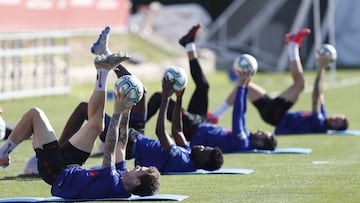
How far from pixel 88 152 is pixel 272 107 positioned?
7.38 metres

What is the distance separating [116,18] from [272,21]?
6.67m

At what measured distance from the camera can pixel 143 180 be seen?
10594mm

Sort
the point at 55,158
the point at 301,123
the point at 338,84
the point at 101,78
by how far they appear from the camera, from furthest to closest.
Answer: the point at 338,84, the point at 301,123, the point at 55,158, the point at 101,78

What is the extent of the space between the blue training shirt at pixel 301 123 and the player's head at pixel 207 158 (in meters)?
5.91

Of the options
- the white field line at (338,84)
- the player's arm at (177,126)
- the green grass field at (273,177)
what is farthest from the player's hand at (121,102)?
the white field line at (338,84)

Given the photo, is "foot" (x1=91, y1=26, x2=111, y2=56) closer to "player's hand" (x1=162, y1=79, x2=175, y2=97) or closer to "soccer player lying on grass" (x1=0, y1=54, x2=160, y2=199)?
"soccer player lying on grass" (x1=0, y1=54, x2=160, y2=199)

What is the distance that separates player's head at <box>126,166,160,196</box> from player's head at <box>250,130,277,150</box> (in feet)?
16.0

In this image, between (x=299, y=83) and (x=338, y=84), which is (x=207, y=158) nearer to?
(x=299, y=83)

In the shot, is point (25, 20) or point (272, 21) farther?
point (272, 21)

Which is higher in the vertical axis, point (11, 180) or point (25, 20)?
point (25, 20)

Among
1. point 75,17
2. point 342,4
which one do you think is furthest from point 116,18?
point 342,4

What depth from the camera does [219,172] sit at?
1319cm

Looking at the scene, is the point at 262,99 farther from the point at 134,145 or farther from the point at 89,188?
the point at 89,188

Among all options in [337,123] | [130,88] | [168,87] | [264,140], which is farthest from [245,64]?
[130,88]
